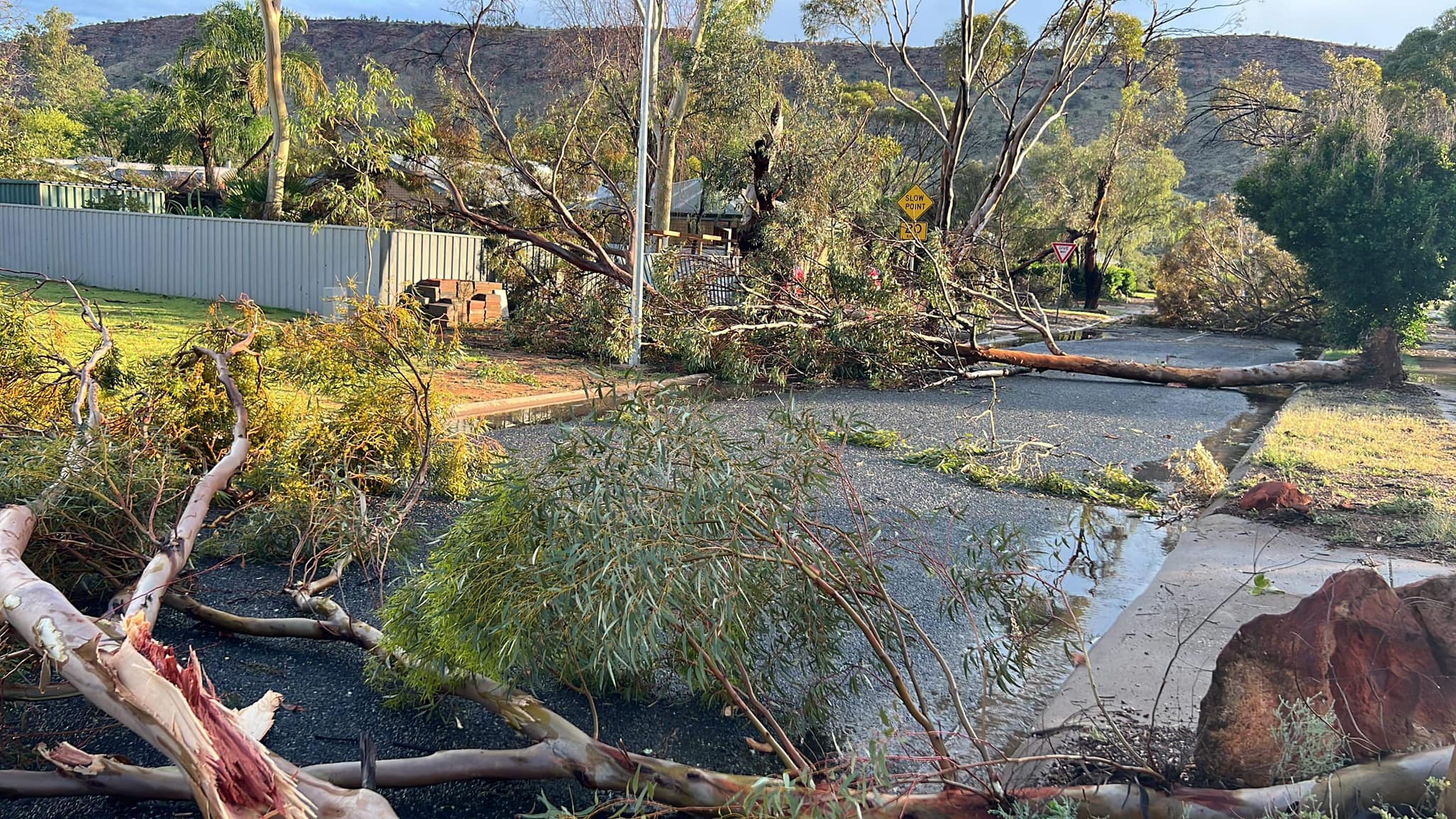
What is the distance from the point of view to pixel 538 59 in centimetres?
8794

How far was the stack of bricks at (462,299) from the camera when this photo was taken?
16875mm

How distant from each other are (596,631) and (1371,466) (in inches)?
Result: 344

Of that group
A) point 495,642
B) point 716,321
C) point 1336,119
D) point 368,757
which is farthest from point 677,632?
point 1336,119

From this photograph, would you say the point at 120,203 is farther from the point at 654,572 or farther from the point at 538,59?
the point at 538,59

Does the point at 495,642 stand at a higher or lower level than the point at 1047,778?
higher

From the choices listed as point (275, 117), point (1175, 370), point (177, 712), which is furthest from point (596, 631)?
point (275, 117)

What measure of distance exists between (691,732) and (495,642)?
3.11 ft

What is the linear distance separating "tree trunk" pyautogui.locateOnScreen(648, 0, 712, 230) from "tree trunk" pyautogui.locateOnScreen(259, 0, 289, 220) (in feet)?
27.5

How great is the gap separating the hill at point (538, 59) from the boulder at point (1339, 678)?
44884 millimetres

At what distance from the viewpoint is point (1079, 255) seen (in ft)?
123

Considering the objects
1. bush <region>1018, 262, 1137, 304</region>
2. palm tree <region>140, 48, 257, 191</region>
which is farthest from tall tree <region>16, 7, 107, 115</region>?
bush <region>1018, 262, 1137, 304</region>

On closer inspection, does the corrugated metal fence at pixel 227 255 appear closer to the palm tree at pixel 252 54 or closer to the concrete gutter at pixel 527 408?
the palm tree at pixel 252 54

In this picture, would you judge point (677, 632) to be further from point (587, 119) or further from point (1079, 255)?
point (1079, 255)

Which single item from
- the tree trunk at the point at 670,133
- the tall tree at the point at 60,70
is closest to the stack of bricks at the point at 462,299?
the tree trunk at the point at 670,133
